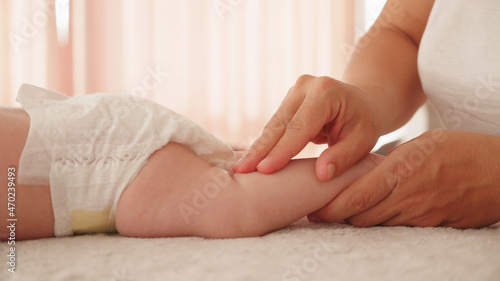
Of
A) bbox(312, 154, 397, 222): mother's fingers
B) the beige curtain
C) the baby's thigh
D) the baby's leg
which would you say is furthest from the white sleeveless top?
the beige curtain

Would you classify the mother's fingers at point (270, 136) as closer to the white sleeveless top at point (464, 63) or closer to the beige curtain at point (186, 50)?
the white sleeveless top at point (464, 63)

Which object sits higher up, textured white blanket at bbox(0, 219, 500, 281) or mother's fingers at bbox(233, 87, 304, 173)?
mother's fingers at bbox(233, 87, 304, 173)

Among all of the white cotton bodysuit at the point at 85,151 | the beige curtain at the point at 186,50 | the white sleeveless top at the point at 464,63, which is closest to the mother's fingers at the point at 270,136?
the white cotton bodysuit at the point at 85,151

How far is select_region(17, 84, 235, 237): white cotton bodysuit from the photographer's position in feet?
1.63

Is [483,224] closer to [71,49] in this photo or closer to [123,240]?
[123,240]

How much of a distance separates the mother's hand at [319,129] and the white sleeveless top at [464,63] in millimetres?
290

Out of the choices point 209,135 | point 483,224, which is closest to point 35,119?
point 209,135

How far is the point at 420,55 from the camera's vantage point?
93cm

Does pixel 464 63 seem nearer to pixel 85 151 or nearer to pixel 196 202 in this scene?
pixel 196 202

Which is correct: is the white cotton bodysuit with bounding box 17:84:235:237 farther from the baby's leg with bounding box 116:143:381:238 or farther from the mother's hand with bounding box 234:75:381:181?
the mother's hand with bounding box 234:75:381:181

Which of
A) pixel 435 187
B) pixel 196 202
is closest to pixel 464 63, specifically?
pixel 435 187

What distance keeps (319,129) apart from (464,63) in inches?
17.4

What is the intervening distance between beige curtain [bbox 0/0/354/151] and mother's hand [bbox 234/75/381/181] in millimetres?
2123

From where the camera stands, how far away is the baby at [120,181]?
1.63 feet
